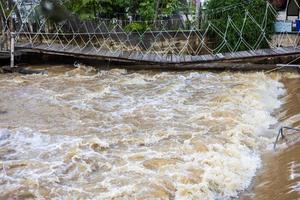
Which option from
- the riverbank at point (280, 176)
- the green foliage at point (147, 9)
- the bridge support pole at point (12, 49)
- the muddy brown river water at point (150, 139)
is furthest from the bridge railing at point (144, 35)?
the riverbank at point (280, 176)

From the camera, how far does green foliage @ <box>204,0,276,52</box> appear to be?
13914 millimetres

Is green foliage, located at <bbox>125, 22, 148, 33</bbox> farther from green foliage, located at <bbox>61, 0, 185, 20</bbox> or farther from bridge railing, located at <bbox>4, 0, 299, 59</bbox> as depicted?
green foliage, located at <bbox>61, 0, 185, 20</bbox>

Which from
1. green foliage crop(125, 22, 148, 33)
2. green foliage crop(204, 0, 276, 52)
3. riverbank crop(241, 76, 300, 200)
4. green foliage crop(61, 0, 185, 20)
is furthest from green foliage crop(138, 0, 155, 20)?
riverbank crop(241, 76, 300, 200)

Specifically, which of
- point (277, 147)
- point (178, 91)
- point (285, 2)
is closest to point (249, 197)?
point (277, 147)

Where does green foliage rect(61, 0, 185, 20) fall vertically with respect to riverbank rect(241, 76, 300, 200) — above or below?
above

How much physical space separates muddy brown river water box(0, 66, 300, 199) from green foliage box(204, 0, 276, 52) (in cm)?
250

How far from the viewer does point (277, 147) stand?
639cm

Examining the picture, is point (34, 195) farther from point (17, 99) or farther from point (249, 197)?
point (17, 99)

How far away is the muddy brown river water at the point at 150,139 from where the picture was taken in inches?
212

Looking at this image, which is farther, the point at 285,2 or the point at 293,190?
the point at 285,2

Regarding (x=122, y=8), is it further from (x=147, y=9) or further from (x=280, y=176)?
(x=280, y=176)

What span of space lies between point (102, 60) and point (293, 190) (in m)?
9.88

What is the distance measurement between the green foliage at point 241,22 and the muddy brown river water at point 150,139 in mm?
2495

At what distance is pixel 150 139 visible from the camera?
714 centimetres
